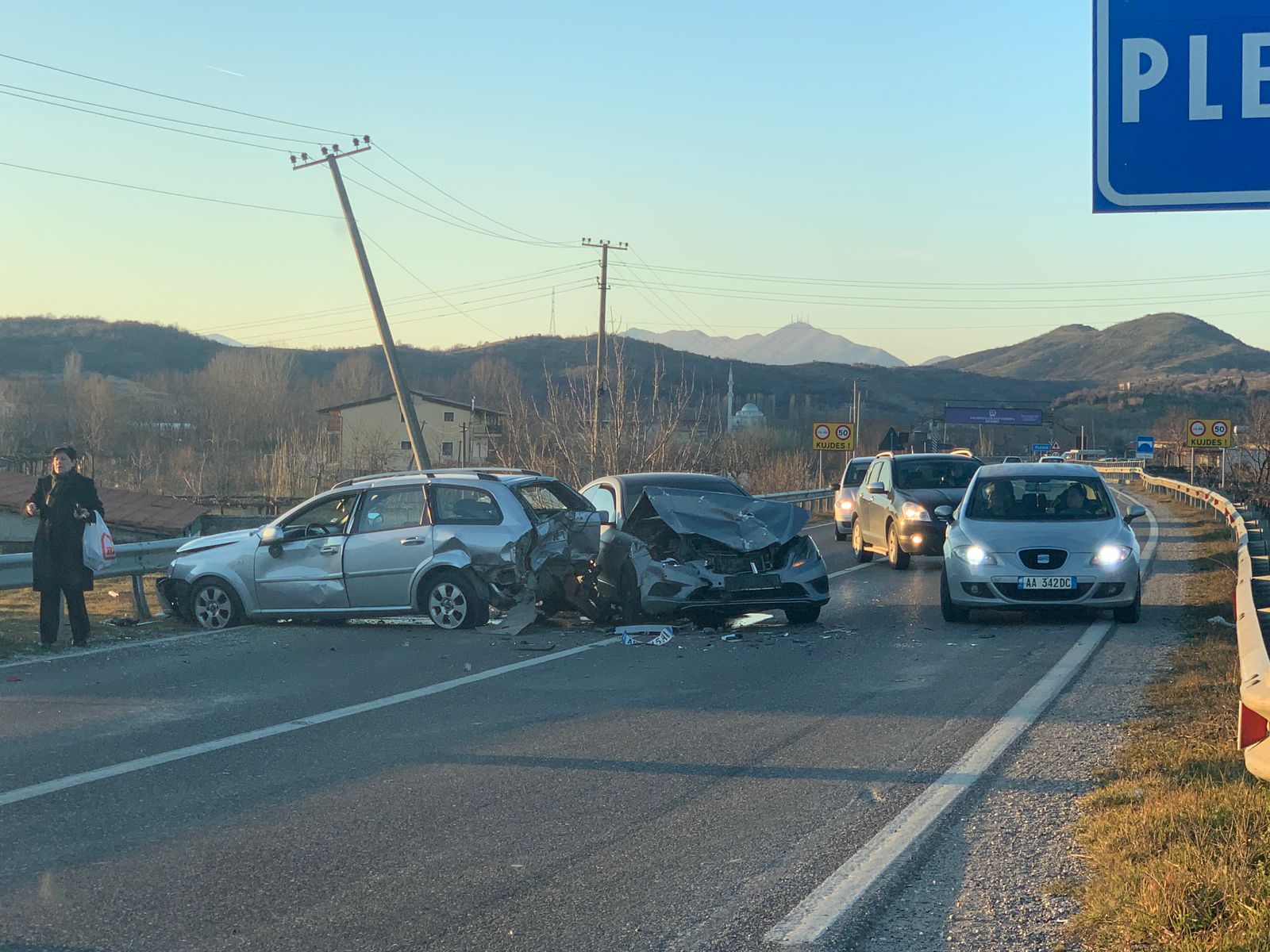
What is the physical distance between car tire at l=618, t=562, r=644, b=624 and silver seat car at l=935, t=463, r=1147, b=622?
10.4 feet

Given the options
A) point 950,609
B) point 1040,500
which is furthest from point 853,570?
point 950,609

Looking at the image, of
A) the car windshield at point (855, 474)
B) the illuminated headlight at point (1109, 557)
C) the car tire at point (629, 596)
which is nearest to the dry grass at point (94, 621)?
the car tire at point (629, 596)

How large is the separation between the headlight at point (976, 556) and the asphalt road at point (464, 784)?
3.86 feet

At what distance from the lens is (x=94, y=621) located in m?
15.2

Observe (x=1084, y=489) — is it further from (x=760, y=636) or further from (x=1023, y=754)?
(x=1023, y=754)

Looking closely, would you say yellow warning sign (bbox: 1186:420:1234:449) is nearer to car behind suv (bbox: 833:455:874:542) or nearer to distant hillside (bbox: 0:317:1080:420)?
car behind suv (bbox: 833:455:874:542)

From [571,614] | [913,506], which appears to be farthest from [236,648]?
[913,506]

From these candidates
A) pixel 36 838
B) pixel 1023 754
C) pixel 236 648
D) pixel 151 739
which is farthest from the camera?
pixel 236 648

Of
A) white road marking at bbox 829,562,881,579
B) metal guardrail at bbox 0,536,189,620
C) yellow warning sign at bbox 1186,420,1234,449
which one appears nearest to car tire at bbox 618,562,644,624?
metal guardrail at bbox 0,536,189,620

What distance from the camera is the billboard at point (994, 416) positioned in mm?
103375

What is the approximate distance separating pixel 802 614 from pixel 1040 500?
3108mm

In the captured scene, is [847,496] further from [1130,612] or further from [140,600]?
[140,600]

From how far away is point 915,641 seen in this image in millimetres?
11750

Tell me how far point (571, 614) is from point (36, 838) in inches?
337
